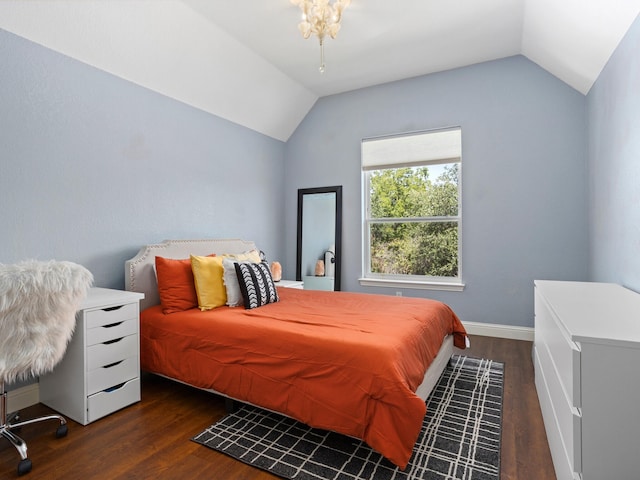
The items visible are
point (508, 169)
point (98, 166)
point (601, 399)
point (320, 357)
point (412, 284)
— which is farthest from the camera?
point (412, 284)

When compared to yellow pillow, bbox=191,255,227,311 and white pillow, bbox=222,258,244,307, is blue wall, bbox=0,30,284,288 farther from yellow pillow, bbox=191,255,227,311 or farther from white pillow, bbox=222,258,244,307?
white pillow, bbox=222,258,244,307

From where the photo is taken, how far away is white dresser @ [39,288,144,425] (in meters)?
2.09

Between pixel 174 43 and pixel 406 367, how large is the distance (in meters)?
3.04

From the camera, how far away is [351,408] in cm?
171

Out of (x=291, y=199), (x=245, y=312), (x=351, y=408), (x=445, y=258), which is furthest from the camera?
(x=291, y=199)

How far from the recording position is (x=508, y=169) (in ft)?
12.1

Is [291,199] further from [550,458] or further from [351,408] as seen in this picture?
[550,458]

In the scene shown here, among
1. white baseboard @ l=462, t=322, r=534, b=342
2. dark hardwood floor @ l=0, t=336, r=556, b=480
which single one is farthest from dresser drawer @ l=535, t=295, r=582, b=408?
white baseboard @ l=462, t=322, r=534, b=342

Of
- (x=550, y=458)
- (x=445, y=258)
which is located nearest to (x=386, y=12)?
(x=445, y=258)

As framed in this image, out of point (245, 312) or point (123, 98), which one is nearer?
Result: point (245, 312)

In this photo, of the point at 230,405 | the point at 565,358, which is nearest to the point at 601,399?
the point at 565,358

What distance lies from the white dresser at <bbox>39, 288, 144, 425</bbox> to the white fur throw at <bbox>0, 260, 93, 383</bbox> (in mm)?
265

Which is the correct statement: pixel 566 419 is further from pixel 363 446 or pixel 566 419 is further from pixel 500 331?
pixel 500 331

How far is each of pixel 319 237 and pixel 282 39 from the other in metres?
2.35
